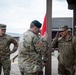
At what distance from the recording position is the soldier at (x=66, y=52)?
662cm

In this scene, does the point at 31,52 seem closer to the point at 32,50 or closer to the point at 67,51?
the point at 32,50

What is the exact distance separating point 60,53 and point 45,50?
1629 mm

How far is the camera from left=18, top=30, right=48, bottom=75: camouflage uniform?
5203 mm

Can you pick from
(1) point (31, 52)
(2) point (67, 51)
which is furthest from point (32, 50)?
(2) point (67, 51)

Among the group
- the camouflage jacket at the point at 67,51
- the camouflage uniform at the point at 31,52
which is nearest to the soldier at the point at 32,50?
the camouflage uniform at the point at 31,52

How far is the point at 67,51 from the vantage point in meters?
6.65

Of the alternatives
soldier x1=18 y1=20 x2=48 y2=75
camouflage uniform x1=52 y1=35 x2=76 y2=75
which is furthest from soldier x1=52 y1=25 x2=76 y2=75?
soldier x1=18 y1=20 x2=48 y2=75

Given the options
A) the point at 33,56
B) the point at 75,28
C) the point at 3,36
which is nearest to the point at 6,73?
the point at 3,36

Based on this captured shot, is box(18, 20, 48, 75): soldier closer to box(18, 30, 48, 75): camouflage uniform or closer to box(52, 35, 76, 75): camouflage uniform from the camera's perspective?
box(18, 30, 48, 75): camouflage uniform

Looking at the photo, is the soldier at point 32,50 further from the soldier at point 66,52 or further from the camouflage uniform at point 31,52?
the soldier at point 66,52

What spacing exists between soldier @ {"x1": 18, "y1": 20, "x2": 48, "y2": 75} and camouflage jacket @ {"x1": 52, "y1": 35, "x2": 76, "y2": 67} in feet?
4.72

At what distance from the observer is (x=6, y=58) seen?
22.6 ft

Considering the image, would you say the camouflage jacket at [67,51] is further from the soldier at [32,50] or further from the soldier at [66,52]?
the soldier at [32,50]

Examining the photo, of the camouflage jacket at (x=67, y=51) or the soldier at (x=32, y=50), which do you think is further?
the camouflage jacket at (x=67, y=51)
